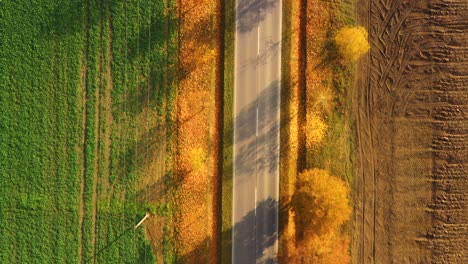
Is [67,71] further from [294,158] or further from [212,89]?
[294,158]

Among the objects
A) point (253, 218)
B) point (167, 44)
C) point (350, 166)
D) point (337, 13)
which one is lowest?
point (253, 218)

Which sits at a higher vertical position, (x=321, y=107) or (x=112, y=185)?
(x=321, y=107)

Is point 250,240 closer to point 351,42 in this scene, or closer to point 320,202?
point 320,202

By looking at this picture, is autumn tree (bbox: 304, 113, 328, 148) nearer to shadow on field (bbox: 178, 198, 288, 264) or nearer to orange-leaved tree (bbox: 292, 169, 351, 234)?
orange-leaved tree (bbox: 292, 169, 351, 234)

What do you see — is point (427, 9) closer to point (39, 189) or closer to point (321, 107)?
point (321, 107)

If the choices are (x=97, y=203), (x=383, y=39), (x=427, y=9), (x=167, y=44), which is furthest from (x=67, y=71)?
(x=427, y=9)

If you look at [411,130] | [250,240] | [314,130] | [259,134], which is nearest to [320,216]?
[250,240]
